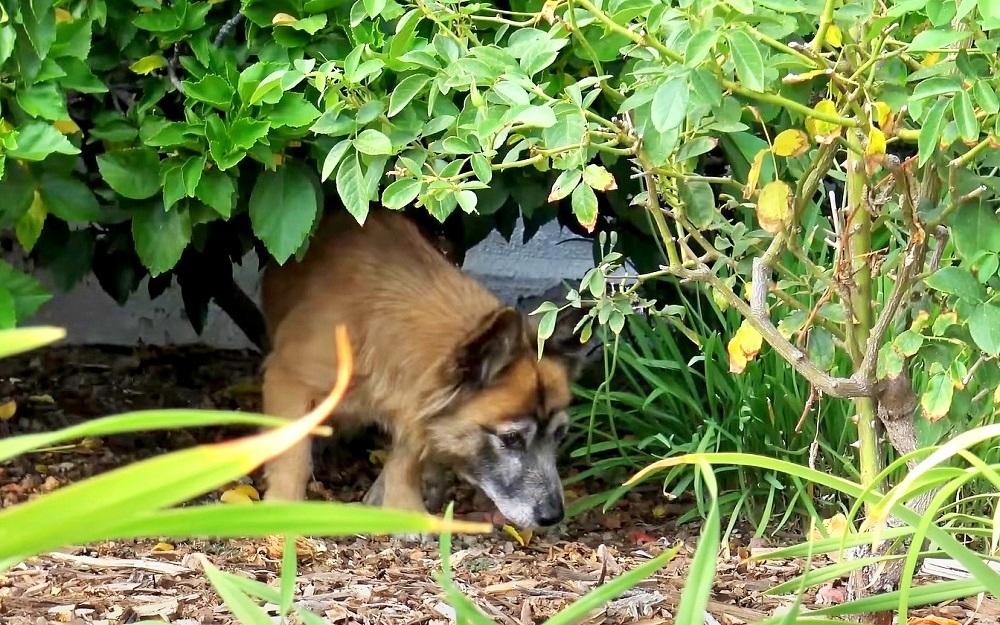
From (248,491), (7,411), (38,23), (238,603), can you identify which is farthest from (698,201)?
(7,411)

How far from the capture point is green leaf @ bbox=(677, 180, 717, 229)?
1.70m

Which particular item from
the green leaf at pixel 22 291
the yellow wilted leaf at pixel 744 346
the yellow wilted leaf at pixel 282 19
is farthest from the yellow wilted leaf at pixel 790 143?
the green leaf at pixel 22 291

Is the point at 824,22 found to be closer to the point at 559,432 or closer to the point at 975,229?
the point at 975,229

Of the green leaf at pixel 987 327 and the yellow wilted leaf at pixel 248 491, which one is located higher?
the green leaf at pixel 987 327

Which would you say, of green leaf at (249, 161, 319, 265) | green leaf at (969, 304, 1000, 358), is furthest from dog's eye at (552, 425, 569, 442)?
green leaf at (969, 304, 1000, 358)

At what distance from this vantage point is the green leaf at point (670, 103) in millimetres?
1301

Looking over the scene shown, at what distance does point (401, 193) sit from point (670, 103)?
61 cm

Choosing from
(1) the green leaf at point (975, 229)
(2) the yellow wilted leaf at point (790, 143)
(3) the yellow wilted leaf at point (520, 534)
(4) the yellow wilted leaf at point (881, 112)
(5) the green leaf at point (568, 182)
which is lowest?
(3) the yellow wilted leaf at point (520, 534)

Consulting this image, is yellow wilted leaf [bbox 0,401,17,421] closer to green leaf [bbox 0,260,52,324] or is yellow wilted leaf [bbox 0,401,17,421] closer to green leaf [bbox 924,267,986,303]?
green leaf [bbox 0,260,52,324]

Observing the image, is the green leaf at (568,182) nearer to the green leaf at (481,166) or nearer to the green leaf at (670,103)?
the green leaf at (481,166)

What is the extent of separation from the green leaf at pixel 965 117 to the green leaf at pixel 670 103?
34 cm

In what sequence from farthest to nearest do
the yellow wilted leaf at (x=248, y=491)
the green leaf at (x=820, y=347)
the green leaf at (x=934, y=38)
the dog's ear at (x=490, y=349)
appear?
1. the yellow wilted leaf at (x=248, y=491)
2. the dog's ear at (x=490, y=349)
3. the green leaf at (x=820, y=347)
4. the green leaf at (x=934, y=38)

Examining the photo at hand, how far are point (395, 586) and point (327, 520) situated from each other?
1693 mm

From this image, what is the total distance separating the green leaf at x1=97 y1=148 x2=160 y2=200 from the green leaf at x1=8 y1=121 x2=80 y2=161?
309 mm
